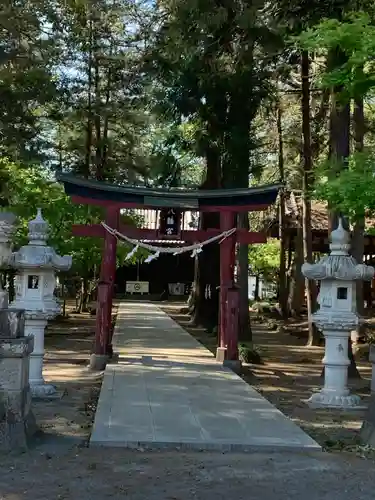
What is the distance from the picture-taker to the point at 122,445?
6.78m

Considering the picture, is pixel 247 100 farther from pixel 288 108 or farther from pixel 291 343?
pixel 288 108

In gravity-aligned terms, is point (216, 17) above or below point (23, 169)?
above

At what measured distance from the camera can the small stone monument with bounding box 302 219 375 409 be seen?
10211 millimetres

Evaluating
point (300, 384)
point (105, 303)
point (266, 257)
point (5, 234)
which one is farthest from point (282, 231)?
point (5, 234)

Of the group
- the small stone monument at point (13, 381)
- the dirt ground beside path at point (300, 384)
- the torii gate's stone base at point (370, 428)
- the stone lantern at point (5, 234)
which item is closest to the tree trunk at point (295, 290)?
the dirt ground beside path at point (300, 384)

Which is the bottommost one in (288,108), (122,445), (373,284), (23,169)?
(122,445)

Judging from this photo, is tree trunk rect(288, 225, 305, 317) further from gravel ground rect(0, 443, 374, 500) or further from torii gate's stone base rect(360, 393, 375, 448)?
gravel ground rect(0, 443, 374, 500)

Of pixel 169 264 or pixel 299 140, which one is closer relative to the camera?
pixel 299 140

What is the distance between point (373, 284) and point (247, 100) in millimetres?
17150

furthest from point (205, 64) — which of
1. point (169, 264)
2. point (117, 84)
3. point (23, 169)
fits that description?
point (169, 264)

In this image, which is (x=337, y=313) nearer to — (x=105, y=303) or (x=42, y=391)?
(x=42, y=391)

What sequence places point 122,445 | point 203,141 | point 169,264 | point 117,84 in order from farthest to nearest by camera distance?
point 169,264 → point 117,84 → point 203,141 → point 122,445

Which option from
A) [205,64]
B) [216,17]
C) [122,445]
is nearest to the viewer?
[122,445]

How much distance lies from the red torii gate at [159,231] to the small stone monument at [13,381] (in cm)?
645
